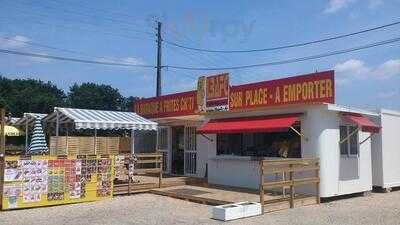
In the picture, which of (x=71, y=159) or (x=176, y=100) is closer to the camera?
(x=71, y=159)

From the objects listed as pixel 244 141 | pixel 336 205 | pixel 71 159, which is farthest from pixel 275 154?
pixel 71 159

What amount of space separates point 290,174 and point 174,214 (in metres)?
3.25

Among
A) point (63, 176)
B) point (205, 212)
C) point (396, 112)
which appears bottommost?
point (205, 212)

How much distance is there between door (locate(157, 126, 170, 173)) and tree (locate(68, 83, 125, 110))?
38.6 metres

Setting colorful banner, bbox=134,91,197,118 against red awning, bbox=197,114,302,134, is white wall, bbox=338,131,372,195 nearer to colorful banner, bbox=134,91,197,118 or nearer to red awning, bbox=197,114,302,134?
red awning, bbox=197,114,302,134

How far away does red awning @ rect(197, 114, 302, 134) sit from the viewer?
45.6ft

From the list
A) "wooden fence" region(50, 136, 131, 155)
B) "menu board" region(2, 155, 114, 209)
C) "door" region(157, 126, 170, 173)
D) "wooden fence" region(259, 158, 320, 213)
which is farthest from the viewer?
"door" region(157, 126, 170, 173)

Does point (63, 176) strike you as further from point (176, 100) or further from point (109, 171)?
point (176, 100)

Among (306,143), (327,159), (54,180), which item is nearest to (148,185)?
(54,180)

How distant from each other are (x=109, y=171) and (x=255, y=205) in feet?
15.5

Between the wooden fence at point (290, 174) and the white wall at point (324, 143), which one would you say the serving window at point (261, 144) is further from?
the wooden fence at point (290, 174)

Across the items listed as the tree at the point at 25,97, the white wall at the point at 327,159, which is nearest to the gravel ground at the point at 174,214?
the white wall at the point at 327,159

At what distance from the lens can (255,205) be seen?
455 inches

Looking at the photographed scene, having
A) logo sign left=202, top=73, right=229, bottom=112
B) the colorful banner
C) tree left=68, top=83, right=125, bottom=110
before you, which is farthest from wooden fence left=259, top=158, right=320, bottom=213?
tree left=68, top=83, right=125, bottom=110
